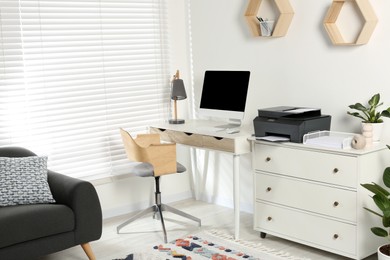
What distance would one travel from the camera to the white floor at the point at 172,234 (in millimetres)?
4121

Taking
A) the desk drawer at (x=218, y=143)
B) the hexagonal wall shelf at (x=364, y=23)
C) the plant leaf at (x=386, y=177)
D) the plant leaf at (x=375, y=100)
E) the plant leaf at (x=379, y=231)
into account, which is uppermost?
the hexagonal wall shelf at (x=364, y=23)

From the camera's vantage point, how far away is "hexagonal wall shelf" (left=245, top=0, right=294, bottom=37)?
4.39 meters

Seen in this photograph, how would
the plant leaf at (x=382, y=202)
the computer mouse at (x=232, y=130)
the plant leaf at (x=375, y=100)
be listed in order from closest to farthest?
1. the plant leaf at (x=382, y=202)
2. the plant leaf at (x=375, y=100)
3. the computer mouse at (x=232, y=130)

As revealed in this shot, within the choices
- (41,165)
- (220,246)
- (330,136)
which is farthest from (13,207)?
(330,136)

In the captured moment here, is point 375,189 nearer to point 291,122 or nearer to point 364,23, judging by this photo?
point 291,122

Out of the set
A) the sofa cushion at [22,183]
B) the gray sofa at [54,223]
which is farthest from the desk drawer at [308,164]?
the sofa cushion at [22,183]

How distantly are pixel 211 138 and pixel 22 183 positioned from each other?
1377mm

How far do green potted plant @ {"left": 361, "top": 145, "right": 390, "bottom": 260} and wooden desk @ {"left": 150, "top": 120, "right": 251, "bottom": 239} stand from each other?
3.21 ft

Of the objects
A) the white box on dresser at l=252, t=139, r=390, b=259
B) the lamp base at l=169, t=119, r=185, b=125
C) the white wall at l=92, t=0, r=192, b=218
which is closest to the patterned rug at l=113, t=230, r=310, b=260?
the white box on dresser at l=252, t=139, r=390, b=259

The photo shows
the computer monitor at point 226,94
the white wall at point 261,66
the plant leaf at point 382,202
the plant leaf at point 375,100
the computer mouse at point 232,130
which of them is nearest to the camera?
the plant leaf at point 382,202

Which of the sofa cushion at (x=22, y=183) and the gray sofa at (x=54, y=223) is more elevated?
the sofa cushion at (x=22, y=183)

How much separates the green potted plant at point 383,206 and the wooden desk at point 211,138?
98 cm

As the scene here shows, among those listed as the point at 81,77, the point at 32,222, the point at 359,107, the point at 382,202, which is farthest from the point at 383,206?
the point at 81,77

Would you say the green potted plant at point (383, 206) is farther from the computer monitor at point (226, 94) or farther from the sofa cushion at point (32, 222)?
the sofa cushion at point (32, 222)
